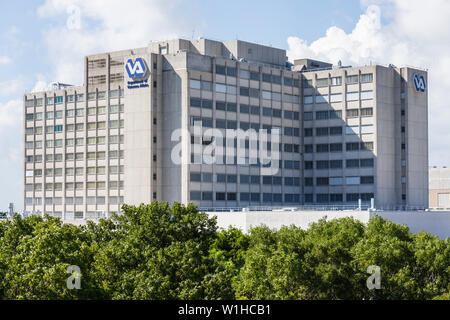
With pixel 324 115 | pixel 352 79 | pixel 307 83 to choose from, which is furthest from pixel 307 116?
pixel 352 79

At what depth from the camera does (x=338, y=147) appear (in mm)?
156750

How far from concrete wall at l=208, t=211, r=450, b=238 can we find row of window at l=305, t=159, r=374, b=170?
2448cm

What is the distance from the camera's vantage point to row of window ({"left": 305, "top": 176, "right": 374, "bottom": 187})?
152413 millimetres

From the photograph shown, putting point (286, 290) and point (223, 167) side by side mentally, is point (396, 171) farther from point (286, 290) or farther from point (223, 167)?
point (286, 290)

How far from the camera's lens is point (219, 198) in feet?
467

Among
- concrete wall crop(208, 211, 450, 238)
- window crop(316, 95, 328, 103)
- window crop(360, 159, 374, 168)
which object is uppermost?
window crop(316, 95, 328, 103)

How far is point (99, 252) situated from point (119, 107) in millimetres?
83472

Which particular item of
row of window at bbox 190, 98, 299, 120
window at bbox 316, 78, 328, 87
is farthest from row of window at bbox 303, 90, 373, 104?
row of window at bbox 190, 98, 299, 120

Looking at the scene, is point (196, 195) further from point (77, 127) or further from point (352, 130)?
point (352, 130)

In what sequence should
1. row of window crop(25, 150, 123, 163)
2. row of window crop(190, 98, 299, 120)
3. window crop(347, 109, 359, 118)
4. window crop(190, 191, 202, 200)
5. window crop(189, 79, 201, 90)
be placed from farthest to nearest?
window crop(347, 109, 359, 118)
row of window crop(25, 150, 123, 163)
row of window crop(190, 98, 299, 120)
window crop(189, 79, 201, 90)
window crop(190, 191, 202, 200)

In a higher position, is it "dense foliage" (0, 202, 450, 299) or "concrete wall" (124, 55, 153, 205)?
"concrete wall" (124, 55, 153, 205)

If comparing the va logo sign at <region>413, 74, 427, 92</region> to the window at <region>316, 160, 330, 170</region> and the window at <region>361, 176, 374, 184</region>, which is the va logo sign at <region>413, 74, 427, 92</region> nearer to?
the window at <region>361, 176, 374, 184</region>

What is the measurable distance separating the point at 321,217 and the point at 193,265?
2262 inches
